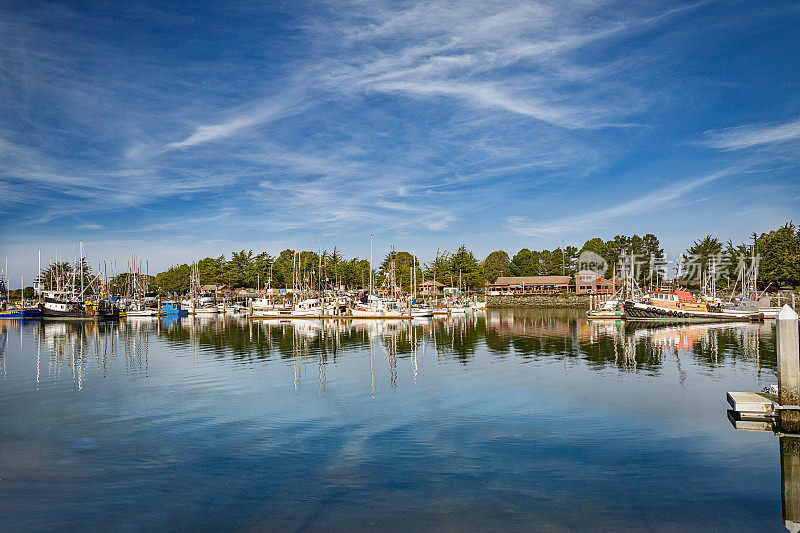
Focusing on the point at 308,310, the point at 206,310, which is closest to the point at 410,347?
the point at 308,310

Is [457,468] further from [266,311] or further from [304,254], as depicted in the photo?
[304,254]

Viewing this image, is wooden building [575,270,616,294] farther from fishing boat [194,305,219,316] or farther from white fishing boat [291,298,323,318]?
fishing boat [194,305,219,316]

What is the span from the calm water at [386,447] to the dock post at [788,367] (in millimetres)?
1265

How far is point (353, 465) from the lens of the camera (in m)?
15.6

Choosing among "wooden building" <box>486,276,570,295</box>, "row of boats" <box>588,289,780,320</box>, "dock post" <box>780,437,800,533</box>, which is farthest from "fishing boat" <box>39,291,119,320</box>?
"wooden building" <box>486,276,570,295</box>

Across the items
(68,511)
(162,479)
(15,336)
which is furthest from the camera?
(15,336)

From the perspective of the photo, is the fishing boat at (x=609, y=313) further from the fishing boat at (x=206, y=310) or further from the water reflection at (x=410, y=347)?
the fishing boat at (x=206, y=310)

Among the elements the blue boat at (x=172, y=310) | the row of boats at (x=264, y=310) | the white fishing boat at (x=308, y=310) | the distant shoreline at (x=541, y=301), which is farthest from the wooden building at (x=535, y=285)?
the blue boat at (x=172, y=310)

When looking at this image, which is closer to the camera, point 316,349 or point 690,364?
point 690,364

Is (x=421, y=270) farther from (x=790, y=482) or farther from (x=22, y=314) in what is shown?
(x=790, y=482)

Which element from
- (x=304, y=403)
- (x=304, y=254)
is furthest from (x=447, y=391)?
(x=304, y=254)

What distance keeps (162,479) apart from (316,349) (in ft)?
106

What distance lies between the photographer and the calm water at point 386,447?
12.3 m

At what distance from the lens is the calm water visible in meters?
12.3
